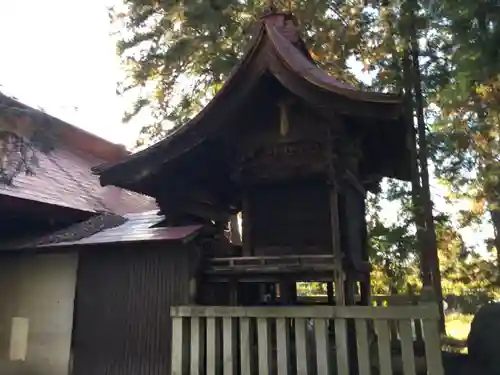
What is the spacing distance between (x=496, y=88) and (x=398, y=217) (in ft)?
11.8

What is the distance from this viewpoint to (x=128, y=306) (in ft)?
20.4

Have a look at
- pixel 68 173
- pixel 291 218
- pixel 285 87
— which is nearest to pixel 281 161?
pixel 291 218

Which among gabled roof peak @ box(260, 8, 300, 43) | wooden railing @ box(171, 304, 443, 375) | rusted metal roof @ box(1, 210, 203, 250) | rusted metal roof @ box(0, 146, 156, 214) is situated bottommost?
wooden railing @ box(171, 304, 443, 375)

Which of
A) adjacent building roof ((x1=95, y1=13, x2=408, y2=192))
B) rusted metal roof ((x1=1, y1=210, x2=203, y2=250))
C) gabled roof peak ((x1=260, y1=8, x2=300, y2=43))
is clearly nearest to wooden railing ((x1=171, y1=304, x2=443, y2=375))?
rusted metal roof ((x1=1, y1=210, x2=203, y2=250))

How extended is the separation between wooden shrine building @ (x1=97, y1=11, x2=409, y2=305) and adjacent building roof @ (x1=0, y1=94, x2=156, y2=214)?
134 centimetres

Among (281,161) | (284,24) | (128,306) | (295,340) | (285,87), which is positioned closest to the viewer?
(295,340)

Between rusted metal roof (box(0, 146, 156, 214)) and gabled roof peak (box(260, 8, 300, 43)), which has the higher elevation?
gabled roof peak (box(260, 8, 300, 43))

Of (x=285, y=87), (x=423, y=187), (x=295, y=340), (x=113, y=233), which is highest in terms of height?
(x=285, y=87)

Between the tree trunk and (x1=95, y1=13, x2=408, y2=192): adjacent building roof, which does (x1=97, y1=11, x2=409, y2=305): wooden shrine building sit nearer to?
(x1=95, y1=13, x2=408, y2=192): adjacent building roof

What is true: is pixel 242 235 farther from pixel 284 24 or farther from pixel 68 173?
pixel 68 173

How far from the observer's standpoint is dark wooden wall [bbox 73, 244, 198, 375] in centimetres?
592

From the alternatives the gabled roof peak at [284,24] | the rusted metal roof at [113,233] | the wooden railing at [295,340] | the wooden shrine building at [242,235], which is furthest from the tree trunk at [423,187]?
the rusted metal roof at [113,233]

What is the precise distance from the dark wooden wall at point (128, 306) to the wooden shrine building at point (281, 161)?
1.58 feet

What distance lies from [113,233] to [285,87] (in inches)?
133
